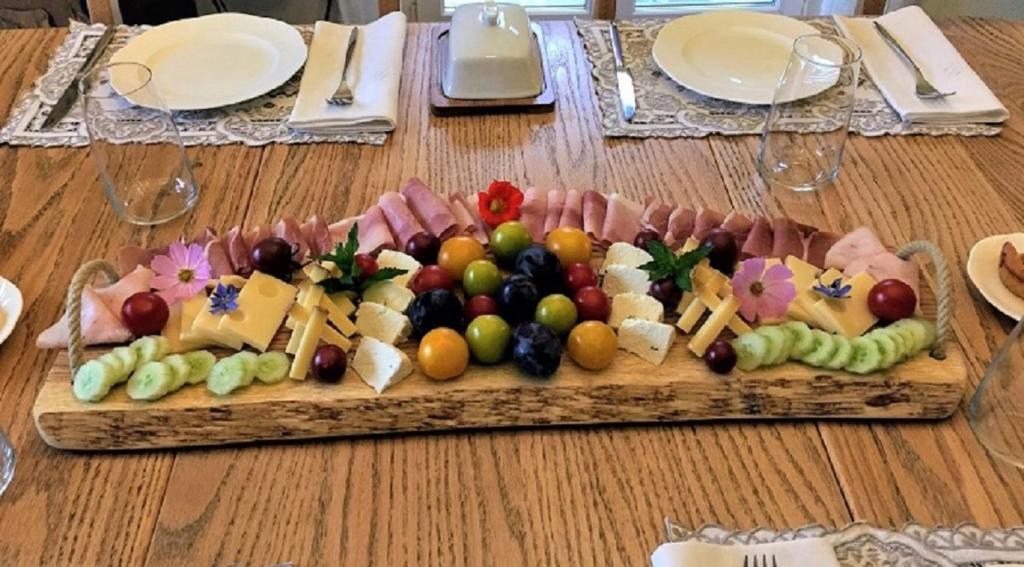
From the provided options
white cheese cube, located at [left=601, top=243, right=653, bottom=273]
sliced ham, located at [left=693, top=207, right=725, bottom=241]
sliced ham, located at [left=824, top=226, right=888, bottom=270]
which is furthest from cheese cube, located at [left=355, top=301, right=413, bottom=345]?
sliced ham, located at [left=824, top=226, right=888, bottom=270]

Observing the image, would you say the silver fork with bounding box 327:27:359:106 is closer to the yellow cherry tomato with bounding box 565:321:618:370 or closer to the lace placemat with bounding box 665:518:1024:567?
the yellow cherry tomato with bounding box 565:321:618:370

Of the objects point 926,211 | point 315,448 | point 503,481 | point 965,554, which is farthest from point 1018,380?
point 315,448

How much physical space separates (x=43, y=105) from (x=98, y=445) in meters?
0.64

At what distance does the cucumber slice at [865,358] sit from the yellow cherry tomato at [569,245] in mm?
260

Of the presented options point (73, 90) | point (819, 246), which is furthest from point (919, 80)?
point (73, 90)

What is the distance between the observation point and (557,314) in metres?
0.84

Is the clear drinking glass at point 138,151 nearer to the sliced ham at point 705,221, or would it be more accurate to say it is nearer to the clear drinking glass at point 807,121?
the sliced ham at point 705,221

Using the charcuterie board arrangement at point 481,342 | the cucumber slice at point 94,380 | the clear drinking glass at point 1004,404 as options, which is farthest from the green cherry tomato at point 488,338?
the clear drinking glass at point 1004,404

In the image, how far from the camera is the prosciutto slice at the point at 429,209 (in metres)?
0.99

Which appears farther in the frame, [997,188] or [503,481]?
[997,188]

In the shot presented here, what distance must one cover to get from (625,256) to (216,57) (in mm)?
721

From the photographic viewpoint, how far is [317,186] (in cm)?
112

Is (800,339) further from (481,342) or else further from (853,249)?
(481,342)

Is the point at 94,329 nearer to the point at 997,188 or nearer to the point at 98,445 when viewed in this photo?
the point at 98,445
